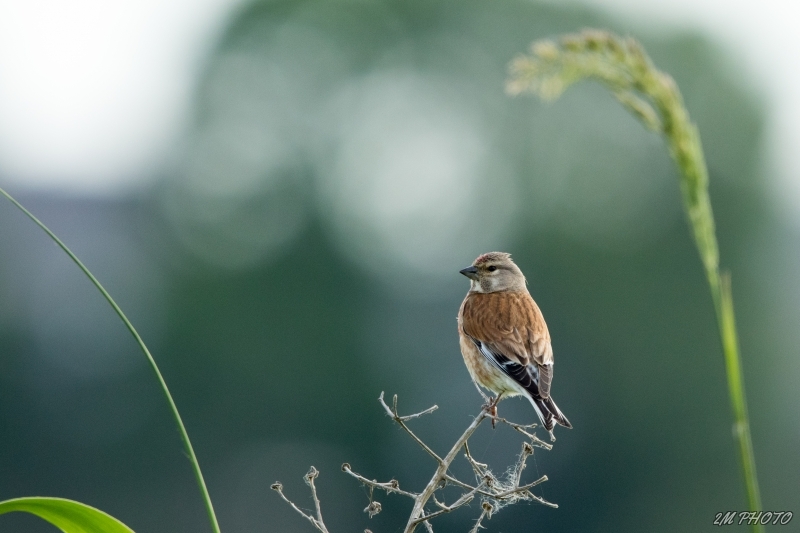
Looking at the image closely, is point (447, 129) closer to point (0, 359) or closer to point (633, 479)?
point (633, 479)

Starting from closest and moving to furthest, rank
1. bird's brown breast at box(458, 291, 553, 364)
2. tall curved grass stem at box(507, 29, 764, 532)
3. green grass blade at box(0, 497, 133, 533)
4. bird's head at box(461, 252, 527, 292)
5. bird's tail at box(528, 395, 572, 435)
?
tall curved grass stem at box(507, 29, 764, 532) < green grass blade at box(0, 497, 133, 533) < bird's tail at box(528, 395, 572, 435) < bird's brown breast at box(458, 291, 553, 364) < bird's head at box(461, 252, 527, 292)

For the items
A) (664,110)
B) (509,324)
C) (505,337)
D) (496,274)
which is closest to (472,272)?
(496,274)

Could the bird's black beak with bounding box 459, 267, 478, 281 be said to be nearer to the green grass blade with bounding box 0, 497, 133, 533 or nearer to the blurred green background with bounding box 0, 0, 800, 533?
the green grass blade with bounding box 0, 497, 133, 533

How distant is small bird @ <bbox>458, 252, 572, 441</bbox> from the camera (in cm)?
439

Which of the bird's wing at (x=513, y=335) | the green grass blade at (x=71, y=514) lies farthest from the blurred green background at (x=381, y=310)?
the green grass blade at (x=71, y=514)

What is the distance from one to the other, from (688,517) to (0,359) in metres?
17.3

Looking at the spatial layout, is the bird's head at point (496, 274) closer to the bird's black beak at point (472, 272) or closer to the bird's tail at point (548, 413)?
the bird's black beak at point (472, 272)

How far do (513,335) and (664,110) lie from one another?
323 centimetres

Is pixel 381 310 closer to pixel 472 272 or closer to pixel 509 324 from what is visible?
pixel 472 272

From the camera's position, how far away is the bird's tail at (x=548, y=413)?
3.80 metres

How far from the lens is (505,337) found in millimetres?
4723

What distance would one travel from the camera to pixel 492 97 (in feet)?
99.6

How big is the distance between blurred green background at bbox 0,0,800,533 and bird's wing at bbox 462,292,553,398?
17346mm

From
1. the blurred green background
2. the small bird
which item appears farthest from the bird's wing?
the blurred green background
